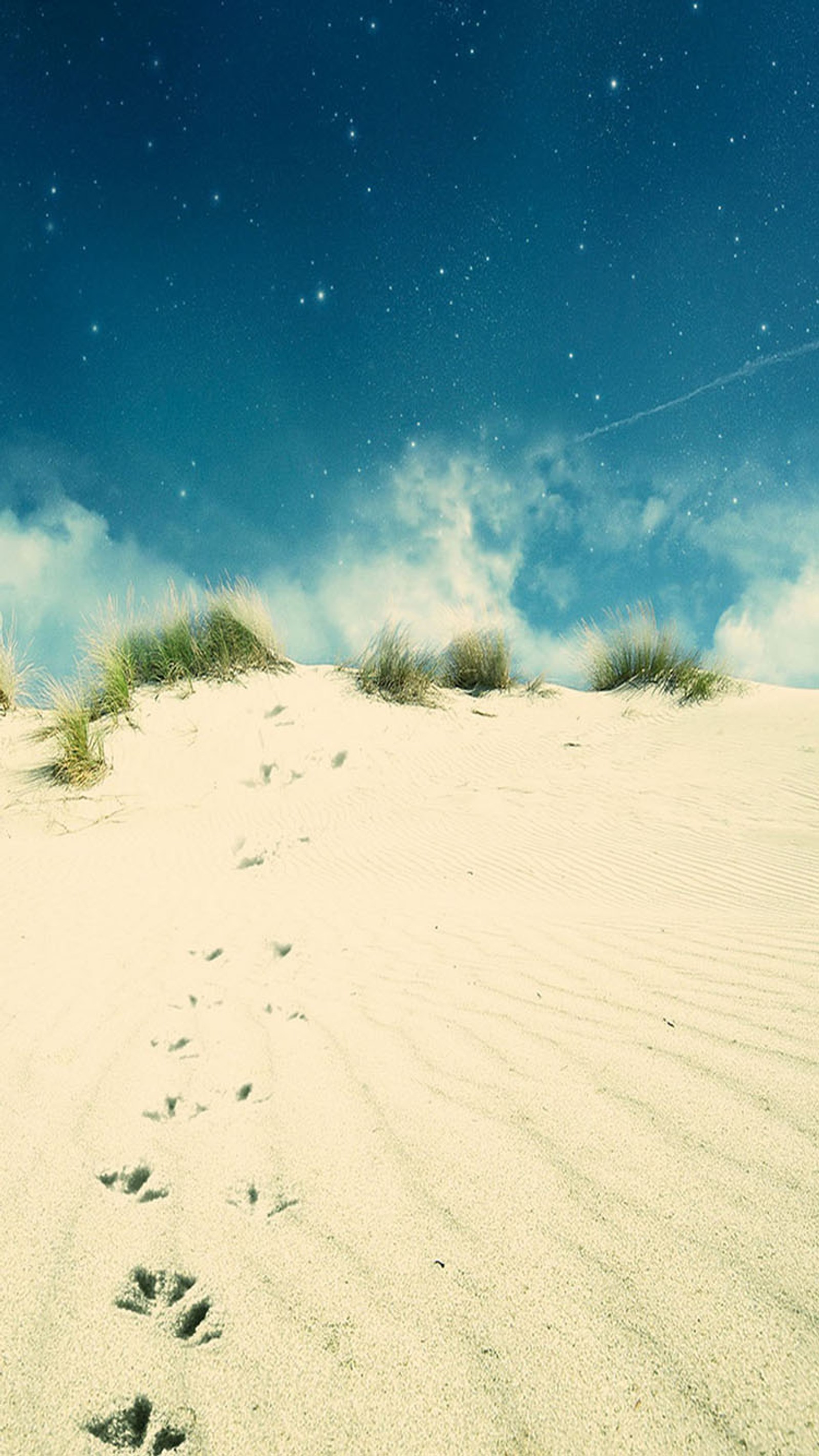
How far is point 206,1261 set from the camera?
132cm

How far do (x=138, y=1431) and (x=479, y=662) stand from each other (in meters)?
10.6

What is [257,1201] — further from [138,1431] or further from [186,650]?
[186,650]

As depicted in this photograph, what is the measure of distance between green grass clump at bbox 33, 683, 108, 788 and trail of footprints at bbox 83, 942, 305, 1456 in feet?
17.6

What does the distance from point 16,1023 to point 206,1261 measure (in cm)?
158

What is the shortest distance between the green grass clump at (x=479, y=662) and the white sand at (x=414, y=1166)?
7.02 metres

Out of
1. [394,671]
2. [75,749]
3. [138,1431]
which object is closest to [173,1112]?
[138,1431]

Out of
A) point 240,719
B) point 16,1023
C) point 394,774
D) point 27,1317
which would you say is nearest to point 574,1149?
point 27,1317

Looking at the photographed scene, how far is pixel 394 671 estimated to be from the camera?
32.9ft

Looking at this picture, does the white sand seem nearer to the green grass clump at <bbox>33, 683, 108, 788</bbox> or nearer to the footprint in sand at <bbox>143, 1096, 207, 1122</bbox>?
the footprint in sand at <bbox>143, 1096, 207, 1122</bbox>

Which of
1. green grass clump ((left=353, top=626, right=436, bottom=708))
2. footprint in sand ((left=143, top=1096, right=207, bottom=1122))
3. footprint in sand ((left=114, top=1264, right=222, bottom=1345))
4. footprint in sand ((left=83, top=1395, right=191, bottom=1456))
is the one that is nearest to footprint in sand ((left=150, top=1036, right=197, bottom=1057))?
footprint in sand ((left=143, top=1096, right=207, bottom=1122))

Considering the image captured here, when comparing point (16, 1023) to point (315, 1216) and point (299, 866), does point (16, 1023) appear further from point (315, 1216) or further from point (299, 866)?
point (299, 866)

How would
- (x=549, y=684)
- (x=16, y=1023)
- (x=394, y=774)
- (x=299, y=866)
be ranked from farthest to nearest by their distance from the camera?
(x=549, y=684)
(x=394, y=774)
(x=299, y=866)
(x=16, y=1023)

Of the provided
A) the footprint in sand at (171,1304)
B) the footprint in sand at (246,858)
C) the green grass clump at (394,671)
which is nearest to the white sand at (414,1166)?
the footprint in sand at (171,1304)

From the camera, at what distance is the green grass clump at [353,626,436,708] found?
9883 mm
